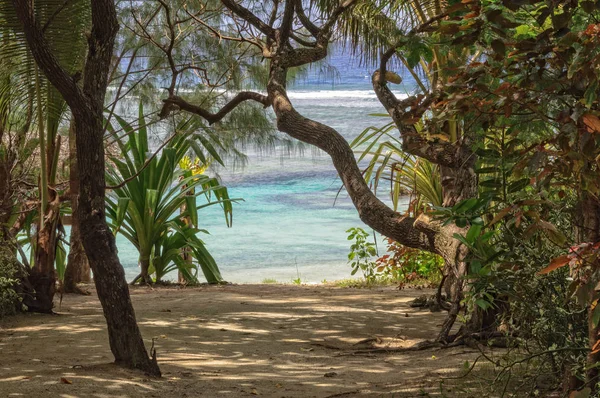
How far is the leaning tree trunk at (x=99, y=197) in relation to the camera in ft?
11.9

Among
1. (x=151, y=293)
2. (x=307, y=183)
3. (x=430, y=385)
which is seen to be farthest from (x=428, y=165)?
(x=307, y=183)

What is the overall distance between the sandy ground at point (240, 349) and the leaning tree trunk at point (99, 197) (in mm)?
149

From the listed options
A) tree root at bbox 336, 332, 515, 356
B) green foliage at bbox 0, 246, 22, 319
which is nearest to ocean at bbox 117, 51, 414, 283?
green foliage at bbox 0, 246, 22, 319

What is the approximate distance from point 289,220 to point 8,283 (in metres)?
14.8

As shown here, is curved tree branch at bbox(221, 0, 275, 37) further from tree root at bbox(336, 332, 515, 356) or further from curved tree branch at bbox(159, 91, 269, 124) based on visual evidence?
tree root at bbox(336, 332, 515, 356)

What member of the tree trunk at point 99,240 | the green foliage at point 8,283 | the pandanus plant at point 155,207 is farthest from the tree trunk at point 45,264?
the tree trunk at point 99,240

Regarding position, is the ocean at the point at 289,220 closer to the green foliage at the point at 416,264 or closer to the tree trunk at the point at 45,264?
the green foliage at the point at 416,264

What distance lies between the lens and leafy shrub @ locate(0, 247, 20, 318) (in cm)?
516

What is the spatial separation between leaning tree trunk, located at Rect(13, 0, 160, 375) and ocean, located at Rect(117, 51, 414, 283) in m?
5.61

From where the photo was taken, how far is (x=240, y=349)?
4.63m

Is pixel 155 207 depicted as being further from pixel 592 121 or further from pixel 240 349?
pixel 592 121

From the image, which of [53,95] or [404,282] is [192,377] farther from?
[404,282]

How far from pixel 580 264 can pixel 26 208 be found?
204 inches

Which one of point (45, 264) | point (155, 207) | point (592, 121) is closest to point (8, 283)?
point (45, 264)
